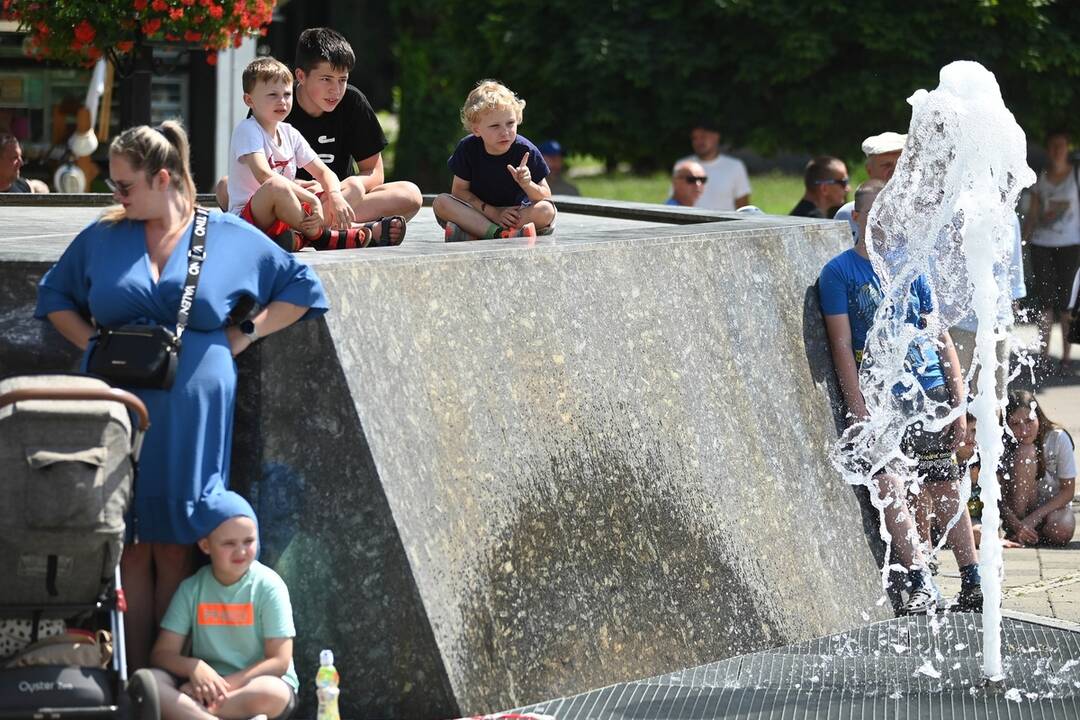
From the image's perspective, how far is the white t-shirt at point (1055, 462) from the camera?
10.1 m

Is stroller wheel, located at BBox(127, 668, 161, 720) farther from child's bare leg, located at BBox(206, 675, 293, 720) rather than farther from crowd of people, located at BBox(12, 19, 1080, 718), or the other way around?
child's bare leg, located at BBox(206, 675, 293, 720)

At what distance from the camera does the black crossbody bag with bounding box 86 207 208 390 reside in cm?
546

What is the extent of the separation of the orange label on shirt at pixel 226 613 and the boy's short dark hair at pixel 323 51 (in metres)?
2.90

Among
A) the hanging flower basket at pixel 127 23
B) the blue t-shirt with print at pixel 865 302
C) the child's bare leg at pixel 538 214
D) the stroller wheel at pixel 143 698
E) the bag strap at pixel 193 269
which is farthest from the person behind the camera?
the hanging flower basket at pixel 127 23

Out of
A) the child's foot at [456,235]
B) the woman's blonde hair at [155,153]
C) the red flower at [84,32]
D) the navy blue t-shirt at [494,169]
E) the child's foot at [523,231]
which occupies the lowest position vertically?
the child's foot at [456,235]

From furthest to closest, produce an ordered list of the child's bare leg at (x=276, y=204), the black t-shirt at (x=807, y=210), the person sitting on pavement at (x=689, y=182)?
the person sitting on pavement at (x=689, y=182) → the black t-shirt at (x=807, y=210) → the child's bare leg at (x=276, y=204)

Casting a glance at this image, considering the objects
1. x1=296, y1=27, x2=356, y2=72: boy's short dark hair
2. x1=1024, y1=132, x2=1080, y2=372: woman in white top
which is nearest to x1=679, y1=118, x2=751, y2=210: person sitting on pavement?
x1=1024, y1=132, x2=1080, y2=372: woman in white top

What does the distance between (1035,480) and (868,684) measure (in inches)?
141

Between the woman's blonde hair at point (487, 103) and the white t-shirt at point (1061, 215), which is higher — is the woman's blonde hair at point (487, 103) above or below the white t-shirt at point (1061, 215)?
above

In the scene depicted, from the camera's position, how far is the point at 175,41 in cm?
1015

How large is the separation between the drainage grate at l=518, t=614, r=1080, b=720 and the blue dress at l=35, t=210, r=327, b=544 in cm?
143

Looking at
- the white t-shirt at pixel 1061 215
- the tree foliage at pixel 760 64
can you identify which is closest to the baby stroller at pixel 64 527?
the white t-shirt at pixel 1061 215

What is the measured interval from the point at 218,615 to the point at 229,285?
988mm

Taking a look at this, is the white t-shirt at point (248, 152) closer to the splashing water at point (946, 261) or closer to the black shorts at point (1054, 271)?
the splashing water at point (946, 261)
